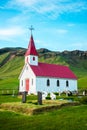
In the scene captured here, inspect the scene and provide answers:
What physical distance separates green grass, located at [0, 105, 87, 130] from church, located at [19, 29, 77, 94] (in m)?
39.1

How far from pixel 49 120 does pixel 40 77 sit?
144 ft

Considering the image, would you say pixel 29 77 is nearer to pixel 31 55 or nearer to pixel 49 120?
pixel 31 55

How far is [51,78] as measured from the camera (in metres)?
70.0

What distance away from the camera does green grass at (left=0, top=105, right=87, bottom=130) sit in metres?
21.2

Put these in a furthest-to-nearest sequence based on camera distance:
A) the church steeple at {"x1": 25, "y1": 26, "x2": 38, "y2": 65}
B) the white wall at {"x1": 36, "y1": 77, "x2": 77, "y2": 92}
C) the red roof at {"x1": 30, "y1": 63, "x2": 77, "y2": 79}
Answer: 1. the church steeple at {"x1": 25, "y1": 26, "x2": 38, "y2": 65}
2. the red roof at {"x1": 30, "y1": 63, "x2": 77, "y2": 79}
3. the white wall at {"x1": 36, "y1": 77, "x2": 77, "y2": 92}

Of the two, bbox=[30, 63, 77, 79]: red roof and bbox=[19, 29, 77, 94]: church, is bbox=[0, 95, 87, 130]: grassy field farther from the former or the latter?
bbox=[30, 63, 77, 79]: red roof

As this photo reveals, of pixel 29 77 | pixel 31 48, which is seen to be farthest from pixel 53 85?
pixel 31 48

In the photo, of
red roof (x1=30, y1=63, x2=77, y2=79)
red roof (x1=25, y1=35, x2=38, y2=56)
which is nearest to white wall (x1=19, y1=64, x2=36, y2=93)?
red roof (x1=30, y1=63, x2=77, y2=79)

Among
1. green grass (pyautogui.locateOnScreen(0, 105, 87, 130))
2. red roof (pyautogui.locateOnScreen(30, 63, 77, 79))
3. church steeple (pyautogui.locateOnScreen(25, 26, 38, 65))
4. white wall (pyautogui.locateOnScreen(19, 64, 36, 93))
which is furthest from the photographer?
church steeple (pyautogui.locateOnScreen(25, 26, 38, 65))

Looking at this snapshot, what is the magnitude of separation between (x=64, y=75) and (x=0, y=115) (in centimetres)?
4763

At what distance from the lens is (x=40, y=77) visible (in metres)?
67.4

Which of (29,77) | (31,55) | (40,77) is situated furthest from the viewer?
(31,55)

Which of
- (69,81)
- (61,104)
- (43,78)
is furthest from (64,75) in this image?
(61,104)

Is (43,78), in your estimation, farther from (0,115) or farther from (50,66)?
(0,115)
